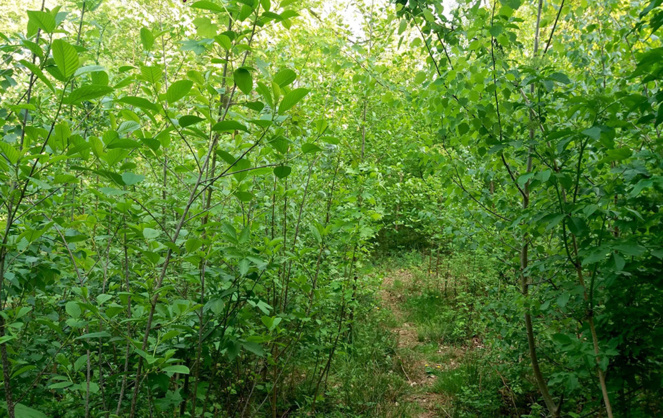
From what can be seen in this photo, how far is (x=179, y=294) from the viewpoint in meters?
2.06

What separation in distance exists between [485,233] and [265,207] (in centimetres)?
157

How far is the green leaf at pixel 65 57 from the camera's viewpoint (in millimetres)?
982

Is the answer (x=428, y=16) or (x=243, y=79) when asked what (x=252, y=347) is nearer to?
(x=243, y=79)

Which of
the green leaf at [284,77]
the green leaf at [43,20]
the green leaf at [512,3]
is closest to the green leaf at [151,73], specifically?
the green leaf at [43,20]

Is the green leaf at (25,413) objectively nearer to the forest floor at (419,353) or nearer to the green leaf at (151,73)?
the green leaf at (151,73)

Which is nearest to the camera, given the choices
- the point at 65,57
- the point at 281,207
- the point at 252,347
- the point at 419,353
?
the point at 65,57

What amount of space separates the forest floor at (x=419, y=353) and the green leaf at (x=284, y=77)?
3398 mm

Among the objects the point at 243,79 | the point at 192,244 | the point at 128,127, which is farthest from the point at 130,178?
the point at 243,79

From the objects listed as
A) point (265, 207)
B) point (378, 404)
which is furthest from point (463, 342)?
point (265, 207)

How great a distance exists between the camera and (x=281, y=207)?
110 inches

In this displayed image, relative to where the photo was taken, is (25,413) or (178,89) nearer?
(178,89)

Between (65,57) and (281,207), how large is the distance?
72.8 inches

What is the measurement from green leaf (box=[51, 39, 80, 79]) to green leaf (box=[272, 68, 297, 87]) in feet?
1.73

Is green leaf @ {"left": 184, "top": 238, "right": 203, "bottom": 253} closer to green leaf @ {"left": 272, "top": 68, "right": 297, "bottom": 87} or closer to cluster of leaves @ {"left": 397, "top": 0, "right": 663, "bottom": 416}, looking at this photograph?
green leaf @ {"left": 272, "top": 68, "right": 297, "bottom": 87}
